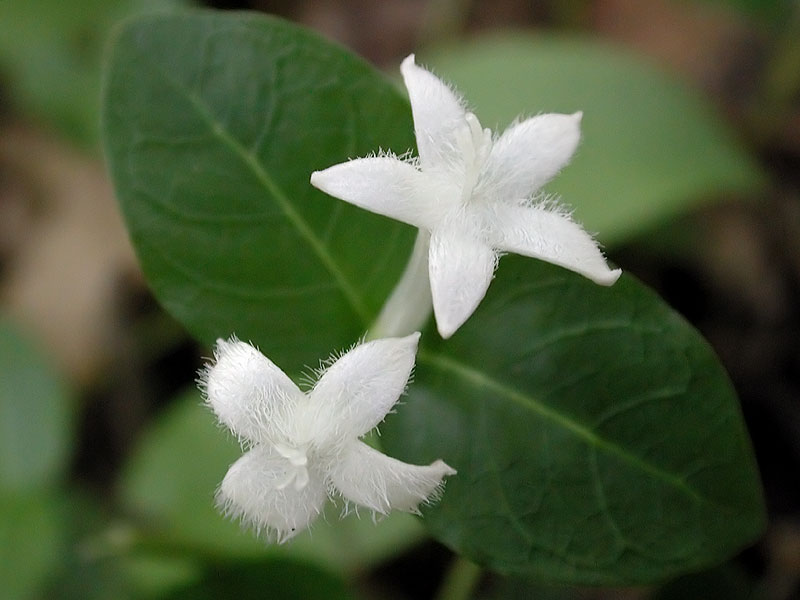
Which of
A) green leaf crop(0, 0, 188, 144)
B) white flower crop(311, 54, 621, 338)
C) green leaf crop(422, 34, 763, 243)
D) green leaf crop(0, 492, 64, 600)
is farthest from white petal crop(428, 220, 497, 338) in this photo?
green leaf crop(0, 0, 188, 144)

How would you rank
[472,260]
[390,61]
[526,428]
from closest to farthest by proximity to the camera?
[472,260], [526,428], [390,61]

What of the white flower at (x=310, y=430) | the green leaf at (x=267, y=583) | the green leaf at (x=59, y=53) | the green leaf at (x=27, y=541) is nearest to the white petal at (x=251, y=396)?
the white flower at (x=310, y=430)

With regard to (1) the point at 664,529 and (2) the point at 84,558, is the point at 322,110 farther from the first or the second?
(2) the point at 84,558

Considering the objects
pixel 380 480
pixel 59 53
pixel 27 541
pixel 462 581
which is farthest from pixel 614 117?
pixel 59 53

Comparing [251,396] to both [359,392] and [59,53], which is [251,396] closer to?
[359,392]

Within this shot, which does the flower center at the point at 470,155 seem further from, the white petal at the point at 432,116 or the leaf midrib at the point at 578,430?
the leaf midrib at the point at 578,430

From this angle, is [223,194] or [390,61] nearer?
[223,194]

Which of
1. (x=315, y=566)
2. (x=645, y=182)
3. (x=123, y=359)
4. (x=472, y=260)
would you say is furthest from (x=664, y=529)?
(x=123, y=359)

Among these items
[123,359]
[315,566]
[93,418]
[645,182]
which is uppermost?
[645,182]
